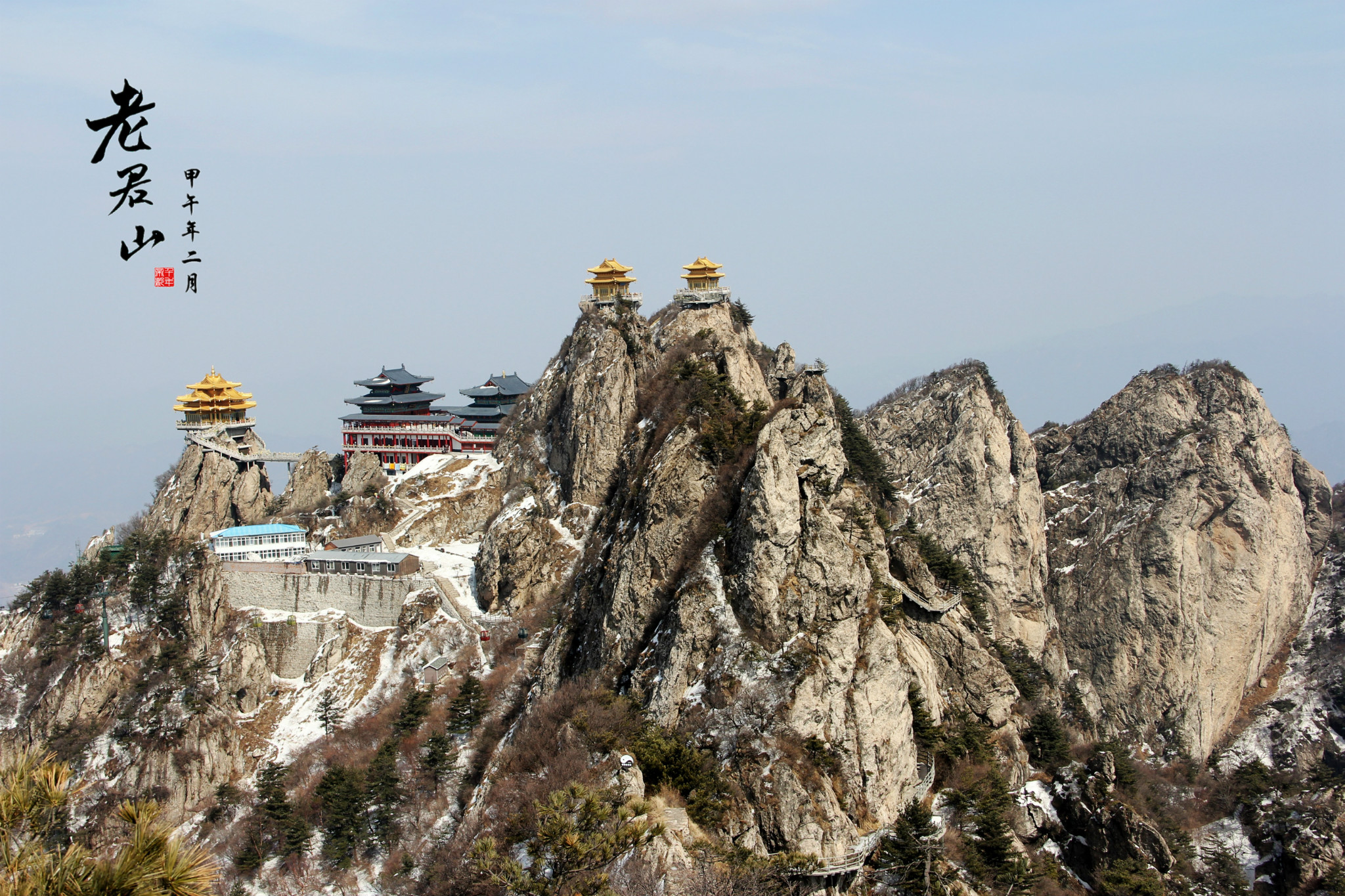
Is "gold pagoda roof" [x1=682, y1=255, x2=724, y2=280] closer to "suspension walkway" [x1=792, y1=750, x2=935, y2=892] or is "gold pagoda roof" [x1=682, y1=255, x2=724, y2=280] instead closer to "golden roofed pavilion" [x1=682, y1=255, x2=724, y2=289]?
"golden roofed pavilion" [x1=682, y1=255, x2=724, y2=289]

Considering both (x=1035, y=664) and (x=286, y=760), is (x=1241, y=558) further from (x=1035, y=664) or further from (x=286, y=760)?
(x=286, y=760)

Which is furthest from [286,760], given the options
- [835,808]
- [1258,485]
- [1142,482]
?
[1258,485]

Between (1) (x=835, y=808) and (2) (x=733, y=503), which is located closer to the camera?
(1) (x=835, y=808)

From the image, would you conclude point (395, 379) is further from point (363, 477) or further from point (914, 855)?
point (914, 855)

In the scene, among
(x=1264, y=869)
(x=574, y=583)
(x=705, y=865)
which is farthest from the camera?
(x=574, y=583)

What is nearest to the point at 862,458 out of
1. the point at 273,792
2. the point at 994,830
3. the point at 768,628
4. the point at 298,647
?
the point at 768,628

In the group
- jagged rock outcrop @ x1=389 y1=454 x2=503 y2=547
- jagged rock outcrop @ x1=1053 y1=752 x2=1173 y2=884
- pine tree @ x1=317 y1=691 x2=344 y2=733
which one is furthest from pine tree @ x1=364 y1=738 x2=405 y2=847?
jagged rock outcrop @ x1=1053 y1=752 x2=1173 y2=884

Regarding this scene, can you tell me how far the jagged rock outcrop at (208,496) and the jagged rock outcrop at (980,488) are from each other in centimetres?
4425

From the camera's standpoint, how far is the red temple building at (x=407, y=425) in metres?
79.5

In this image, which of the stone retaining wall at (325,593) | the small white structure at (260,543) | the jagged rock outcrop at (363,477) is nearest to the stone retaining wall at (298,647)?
the stone retaining wall at (325,593)

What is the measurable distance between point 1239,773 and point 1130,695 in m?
9.07

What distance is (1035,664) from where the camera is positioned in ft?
206

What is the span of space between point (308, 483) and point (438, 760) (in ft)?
102

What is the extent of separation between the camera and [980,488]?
238ft
